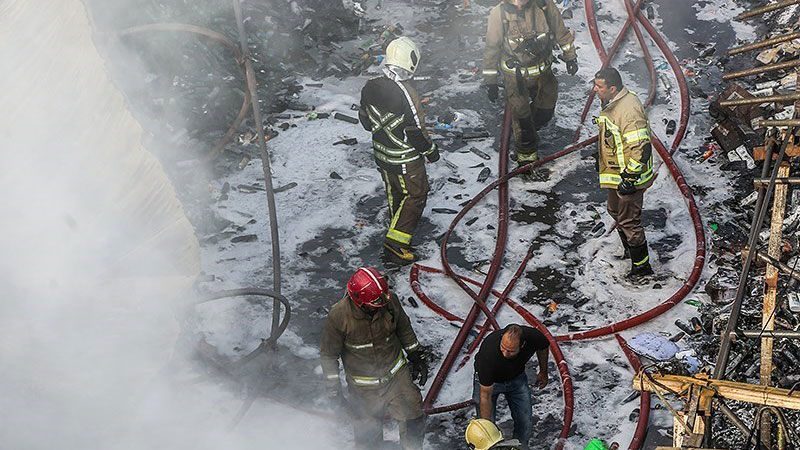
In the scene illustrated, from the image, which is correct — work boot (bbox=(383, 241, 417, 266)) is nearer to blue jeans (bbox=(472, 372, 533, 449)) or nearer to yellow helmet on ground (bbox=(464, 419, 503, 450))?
blue jeans (bbox=(472, 372, 533, 449))

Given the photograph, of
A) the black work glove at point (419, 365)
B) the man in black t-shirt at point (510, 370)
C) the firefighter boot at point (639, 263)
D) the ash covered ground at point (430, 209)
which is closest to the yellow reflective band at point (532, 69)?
the ash covered ground at point (430, 209)

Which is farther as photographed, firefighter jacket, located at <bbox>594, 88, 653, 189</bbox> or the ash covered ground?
firefighter jacket, located at <bbox>594, 88, 653, 189</bbox>

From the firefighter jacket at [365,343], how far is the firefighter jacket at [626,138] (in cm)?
270

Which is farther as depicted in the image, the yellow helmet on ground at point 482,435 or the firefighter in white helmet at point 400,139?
the firefighter in white helmet at point 400,139

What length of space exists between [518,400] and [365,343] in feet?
4.02

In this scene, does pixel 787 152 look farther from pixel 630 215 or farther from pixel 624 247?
pixel 624 247

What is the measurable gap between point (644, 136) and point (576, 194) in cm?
197

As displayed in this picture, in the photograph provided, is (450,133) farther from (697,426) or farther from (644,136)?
(697,426)

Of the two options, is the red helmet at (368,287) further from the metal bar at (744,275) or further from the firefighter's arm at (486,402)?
the metal bar at (744,275)

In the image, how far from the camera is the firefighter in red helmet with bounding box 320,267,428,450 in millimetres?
5598

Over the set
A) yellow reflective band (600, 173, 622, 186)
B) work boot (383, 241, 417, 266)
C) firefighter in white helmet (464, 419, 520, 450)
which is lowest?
work boot (383, 241, 417, 266)

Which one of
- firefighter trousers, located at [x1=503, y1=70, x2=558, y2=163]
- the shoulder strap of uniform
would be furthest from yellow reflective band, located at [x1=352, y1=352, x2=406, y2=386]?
firefighter trousers, located at [x1=503, y1=70, x2=558, y2=163]

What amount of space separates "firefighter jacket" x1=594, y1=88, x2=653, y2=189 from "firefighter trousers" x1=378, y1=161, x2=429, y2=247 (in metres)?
1.81

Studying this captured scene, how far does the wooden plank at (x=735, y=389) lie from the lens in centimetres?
457
